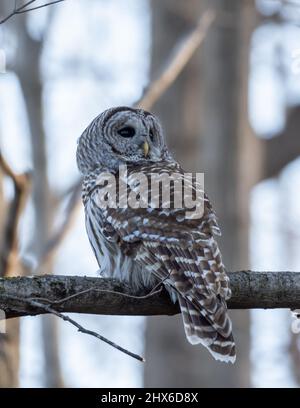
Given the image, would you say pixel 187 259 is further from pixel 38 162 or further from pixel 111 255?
pixel 38 162

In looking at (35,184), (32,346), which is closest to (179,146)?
(35,184)

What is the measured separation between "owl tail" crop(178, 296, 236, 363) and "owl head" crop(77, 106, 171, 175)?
1.93 metres

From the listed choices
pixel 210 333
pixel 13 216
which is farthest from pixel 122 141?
pixel 210 333

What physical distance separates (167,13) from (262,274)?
24.6 ft

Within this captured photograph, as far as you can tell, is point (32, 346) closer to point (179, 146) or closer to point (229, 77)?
point (179, 146)

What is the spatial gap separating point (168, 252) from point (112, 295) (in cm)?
62

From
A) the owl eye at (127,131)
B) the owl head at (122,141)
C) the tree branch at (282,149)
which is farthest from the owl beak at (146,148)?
the tree branch at (282,149)

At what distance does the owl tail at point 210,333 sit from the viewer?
5.61m

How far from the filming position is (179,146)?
37.4 feet

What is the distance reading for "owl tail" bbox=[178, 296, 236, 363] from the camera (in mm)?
5613

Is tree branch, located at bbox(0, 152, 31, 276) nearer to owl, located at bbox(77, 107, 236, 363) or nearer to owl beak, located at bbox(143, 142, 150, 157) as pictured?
owl, located at bbox(77, 107, 236, 363)

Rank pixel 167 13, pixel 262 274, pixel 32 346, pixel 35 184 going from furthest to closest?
pixel 32 346, pixel 167 13, pixel 35 184, pixel 262 274

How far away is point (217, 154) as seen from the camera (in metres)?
11.0

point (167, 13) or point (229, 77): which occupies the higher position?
point (167, 13)
